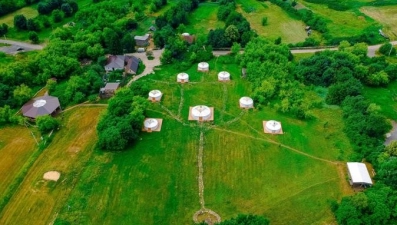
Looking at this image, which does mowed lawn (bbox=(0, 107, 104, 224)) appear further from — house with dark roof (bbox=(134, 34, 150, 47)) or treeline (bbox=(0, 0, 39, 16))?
treeline (bbox=(0, 0, 39, 16))

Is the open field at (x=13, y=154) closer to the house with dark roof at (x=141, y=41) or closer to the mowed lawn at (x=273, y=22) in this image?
the house with dark roof at (x=141, y=41)

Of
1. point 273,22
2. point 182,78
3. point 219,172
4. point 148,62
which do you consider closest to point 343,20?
point 273,22

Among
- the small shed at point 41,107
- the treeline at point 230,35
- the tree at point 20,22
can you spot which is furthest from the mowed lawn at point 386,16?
the tree at point 20,22

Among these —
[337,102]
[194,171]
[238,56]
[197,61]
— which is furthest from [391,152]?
[197,61]

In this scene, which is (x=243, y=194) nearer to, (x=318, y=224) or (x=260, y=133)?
(x=318, y=224)

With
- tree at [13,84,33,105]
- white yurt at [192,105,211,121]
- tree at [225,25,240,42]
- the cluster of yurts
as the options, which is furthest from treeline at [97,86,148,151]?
tree at [225,25,240,42]

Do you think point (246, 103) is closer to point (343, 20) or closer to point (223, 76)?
point (223, 76)
